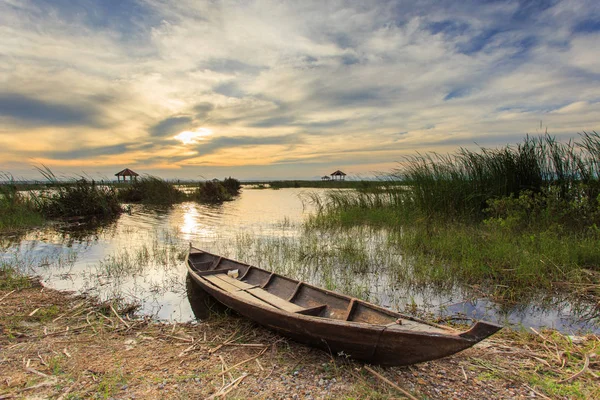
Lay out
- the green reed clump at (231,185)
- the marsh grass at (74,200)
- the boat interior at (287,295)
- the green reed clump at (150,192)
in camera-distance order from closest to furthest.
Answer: the boat interior at (287,295)
the marsh grass at (74,200)
the green reed clump at (150,192)
the green reed clump at (231,185)

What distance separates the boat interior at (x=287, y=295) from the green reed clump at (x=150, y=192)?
1832 centimetres

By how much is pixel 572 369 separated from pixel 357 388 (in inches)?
84.6

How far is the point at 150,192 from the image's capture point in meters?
24.4

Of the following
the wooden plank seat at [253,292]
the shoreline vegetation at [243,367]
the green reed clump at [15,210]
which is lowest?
the shoreline vegetation at [243,367]

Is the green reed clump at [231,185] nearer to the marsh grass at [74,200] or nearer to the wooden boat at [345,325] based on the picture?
the marsh grass at [74,200]

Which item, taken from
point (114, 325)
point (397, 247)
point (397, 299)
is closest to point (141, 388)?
point (114, 325)

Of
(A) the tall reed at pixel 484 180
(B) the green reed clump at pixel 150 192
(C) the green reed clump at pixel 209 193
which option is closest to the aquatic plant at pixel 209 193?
(C) the green reed clump at pixel 209 193

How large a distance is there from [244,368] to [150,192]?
23.5m

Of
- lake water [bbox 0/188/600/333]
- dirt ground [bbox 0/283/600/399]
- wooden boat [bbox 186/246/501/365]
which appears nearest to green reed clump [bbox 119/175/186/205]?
lake water [bbox 0/188/600/333]

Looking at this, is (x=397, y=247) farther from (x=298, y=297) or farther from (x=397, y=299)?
(x=298, y=297)

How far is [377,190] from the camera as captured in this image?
49.7 ft

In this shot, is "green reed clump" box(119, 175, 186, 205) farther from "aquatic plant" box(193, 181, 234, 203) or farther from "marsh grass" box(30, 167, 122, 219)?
"marsh grass" box(30, 167, 122, 219)

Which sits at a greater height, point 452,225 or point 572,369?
point 452,225

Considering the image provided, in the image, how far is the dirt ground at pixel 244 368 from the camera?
119 inches
